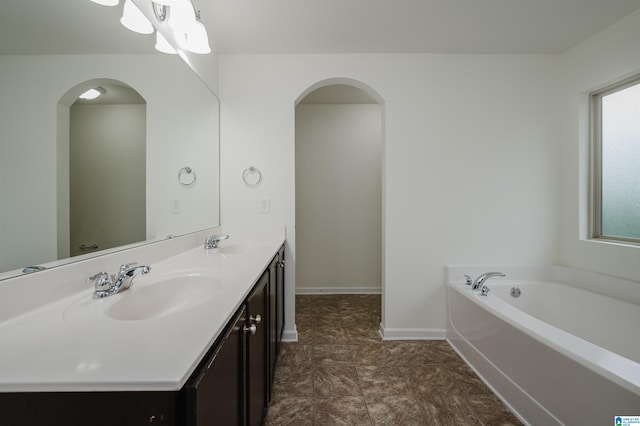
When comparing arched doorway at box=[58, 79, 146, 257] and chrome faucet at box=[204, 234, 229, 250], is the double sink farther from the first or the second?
chrome faucet at box=[204, 234, 229, 250]

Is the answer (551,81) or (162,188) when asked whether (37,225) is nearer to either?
(162,188)

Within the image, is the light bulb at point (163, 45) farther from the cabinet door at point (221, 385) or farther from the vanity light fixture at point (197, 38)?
the cabinet door at point (221, 385)

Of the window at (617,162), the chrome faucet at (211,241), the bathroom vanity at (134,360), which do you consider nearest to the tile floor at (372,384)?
the bathroom vanity at (134,360)

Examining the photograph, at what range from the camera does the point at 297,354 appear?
84.0 inches

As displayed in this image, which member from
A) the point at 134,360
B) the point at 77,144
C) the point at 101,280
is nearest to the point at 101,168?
the point at 77,144

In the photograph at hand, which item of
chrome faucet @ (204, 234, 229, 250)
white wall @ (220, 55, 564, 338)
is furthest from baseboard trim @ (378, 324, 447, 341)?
chrome faucet @ (204, 234, 229, 250)

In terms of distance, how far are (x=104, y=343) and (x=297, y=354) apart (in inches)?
69.4

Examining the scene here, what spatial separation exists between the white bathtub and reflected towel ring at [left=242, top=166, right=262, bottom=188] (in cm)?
184

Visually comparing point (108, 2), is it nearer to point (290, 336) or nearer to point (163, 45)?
point (163, 45)

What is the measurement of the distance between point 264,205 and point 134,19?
143 cm

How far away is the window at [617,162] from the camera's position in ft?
6.55

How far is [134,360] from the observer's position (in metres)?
0.53

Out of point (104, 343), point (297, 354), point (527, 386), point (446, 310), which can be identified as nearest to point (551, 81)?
point (446, 310)

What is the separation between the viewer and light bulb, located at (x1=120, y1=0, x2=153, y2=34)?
1247 mm
